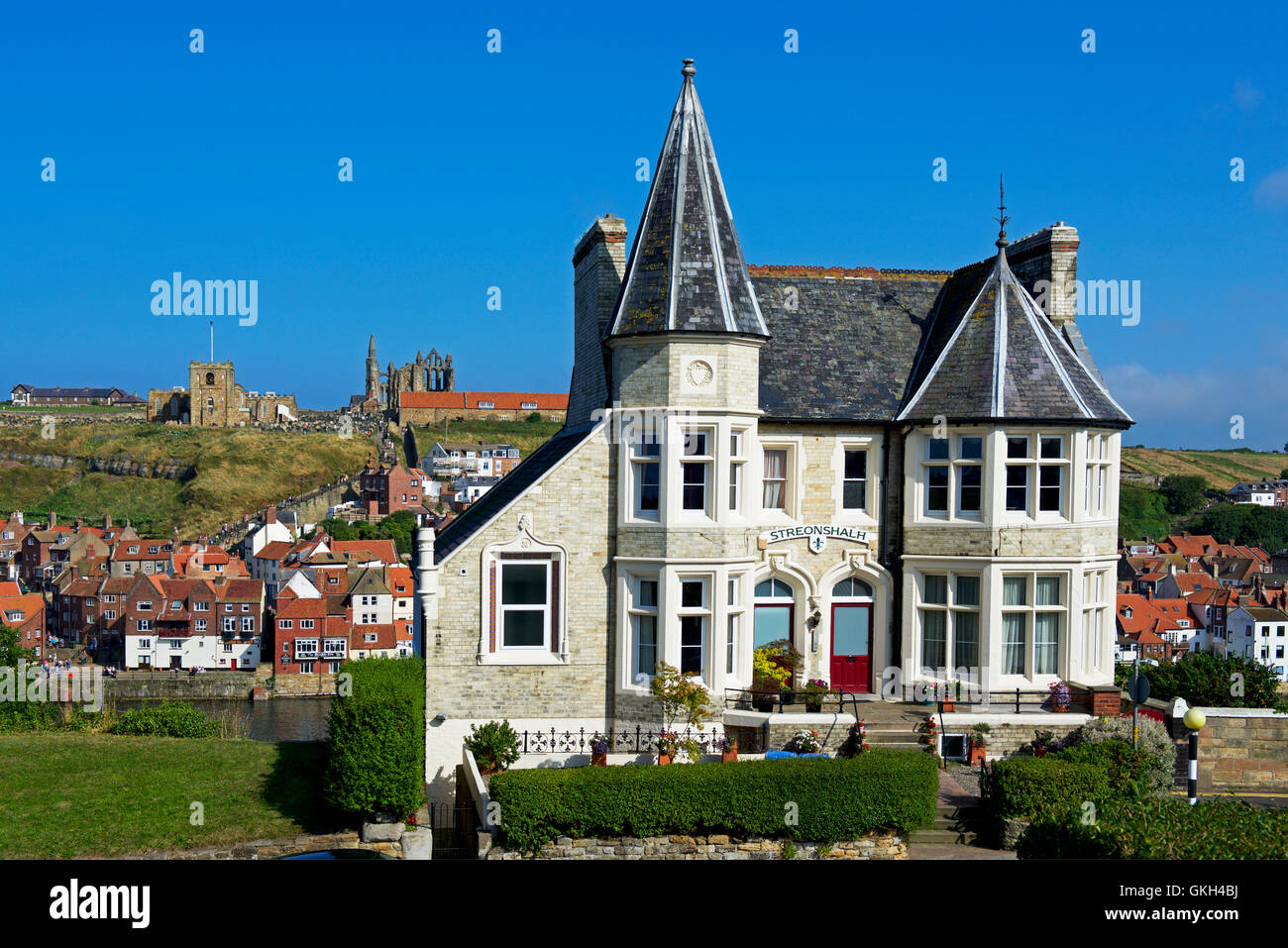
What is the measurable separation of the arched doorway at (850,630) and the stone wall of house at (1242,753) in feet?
21.6

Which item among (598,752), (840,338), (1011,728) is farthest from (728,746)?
(840,338)

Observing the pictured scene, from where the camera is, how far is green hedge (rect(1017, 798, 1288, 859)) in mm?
9344

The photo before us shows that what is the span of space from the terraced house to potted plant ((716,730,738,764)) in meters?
1.00

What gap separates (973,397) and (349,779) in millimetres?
14218

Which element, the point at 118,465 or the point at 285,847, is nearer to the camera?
the point at 285,847

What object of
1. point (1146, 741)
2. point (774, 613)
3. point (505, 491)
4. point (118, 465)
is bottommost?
point (1146, 741)

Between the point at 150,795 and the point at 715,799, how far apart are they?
10.2m

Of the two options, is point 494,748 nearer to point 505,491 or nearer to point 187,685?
point 505,491

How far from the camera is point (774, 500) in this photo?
23.2m

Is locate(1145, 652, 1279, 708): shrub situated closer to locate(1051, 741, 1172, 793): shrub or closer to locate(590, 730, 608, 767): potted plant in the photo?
locate(1051, 741, 1172, 793): shrub

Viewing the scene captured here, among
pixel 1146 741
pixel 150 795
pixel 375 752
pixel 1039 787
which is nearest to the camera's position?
pixel 1039 787

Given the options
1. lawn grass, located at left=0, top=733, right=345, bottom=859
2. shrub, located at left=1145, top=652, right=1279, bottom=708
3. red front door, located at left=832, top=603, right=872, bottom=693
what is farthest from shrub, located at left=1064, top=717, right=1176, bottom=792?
lawn grass, located at left=0, top=733, right=345, bottom=859

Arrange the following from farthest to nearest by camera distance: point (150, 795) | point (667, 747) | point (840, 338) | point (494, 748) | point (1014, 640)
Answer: point (840, 338)
point (1014, 640)
point (494, 748)
point (667, 747)
point (150, 795)
